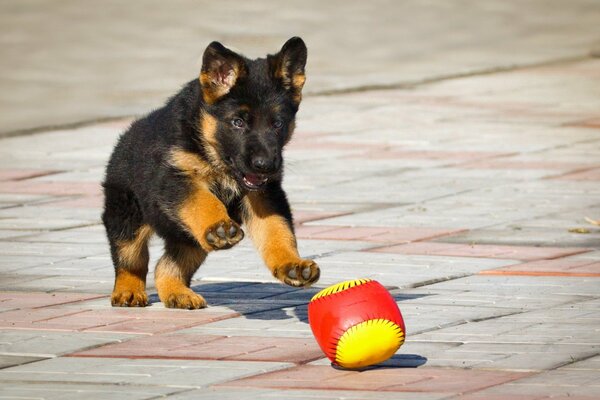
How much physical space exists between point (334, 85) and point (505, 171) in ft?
25.2

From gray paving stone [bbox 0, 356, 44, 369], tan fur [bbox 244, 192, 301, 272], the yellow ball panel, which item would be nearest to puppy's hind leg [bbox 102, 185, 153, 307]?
tan fur [bbox 244, 192, 301, 272]

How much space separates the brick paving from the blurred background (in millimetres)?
2817

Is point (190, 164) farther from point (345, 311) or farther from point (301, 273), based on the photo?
point (345, 311)

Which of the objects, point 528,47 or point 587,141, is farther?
point 528,47

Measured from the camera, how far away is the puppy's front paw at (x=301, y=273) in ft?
23.9

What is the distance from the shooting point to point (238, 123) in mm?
7895

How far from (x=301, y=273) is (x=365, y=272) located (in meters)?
2.18

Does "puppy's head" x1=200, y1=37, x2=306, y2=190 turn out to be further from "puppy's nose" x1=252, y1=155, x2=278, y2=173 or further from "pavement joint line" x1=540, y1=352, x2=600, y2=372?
"pavement joint line" x1=540, y1=352, x2=600, y2=372

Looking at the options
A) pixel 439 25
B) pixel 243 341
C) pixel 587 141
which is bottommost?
pixel 439 25

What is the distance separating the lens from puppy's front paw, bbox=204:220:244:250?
24.4 ft

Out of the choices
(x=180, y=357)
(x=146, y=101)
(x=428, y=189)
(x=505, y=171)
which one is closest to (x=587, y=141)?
(x=505, y=171)

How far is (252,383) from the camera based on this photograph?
639 cm

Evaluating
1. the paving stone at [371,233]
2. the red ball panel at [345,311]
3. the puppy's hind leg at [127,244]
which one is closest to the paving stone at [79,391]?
the red ball panel at [345,311]

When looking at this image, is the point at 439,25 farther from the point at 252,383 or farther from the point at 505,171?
the point at 252,383
